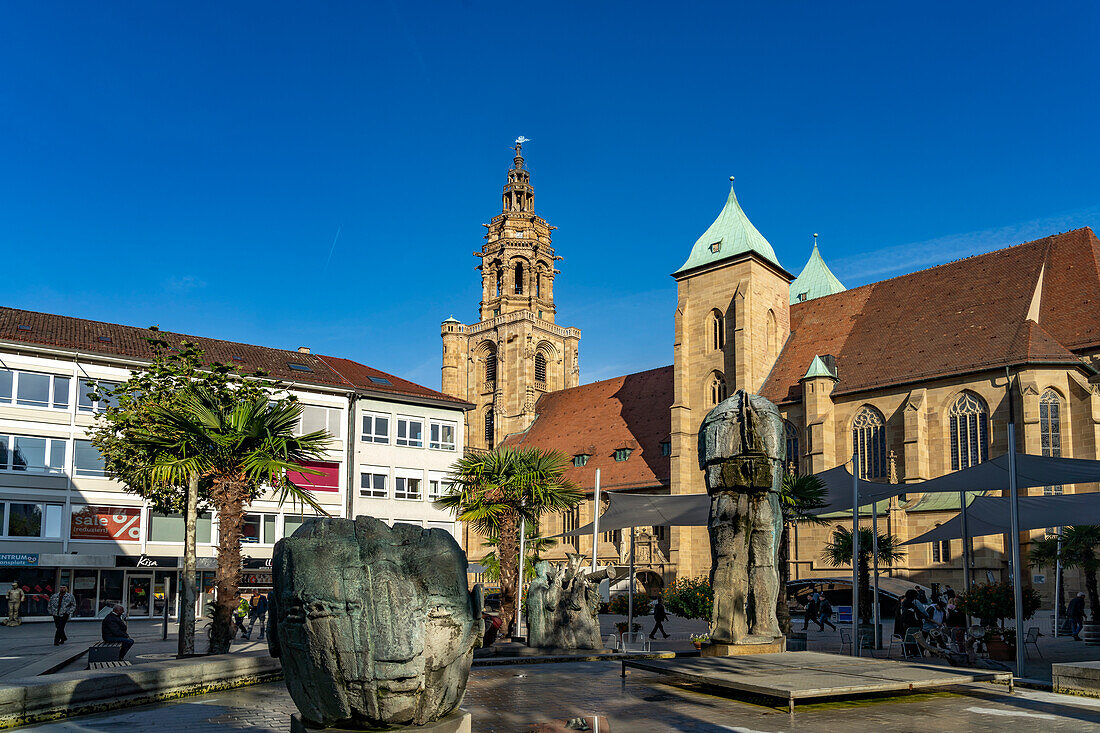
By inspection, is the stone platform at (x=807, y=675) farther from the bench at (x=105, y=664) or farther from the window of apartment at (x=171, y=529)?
the window of apartment at (x=171, y=529)

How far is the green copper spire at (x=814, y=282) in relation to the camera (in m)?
72.4

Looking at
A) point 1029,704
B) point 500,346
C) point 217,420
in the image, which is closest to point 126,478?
point 217,420

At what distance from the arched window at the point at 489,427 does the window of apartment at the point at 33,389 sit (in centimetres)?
4442

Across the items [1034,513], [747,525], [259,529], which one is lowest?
[259,529]

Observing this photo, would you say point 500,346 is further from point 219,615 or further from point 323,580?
point 323,580

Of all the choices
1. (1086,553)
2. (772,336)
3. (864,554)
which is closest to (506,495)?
(864,554)

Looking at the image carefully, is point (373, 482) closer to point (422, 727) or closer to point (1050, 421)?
point (1050, 421)

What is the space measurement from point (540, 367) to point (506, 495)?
5708 centimetres

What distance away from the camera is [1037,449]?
1550 inches

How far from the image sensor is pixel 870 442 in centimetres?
4769

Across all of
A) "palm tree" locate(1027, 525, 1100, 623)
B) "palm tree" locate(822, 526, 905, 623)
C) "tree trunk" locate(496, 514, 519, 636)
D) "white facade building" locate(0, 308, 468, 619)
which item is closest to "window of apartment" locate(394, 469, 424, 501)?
"white facade building" locate(0, 308, 468, 619)

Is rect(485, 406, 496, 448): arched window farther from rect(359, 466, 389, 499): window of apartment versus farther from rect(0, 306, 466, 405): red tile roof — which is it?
rect(359, 466, 389, 499): window of apartment

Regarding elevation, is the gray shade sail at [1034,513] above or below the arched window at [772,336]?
below

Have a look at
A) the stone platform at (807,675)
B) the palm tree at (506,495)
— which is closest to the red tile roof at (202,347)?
the palm tree at (506,495)
